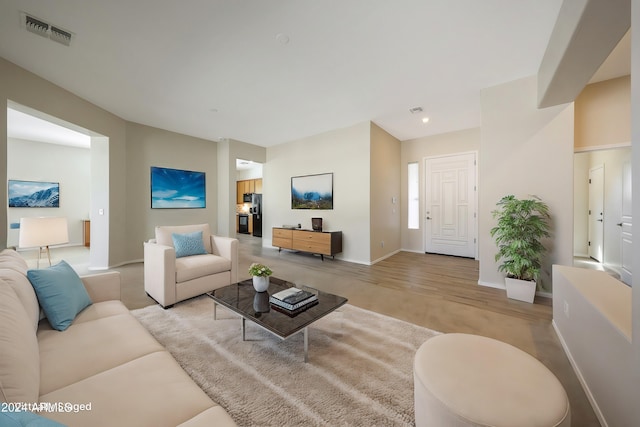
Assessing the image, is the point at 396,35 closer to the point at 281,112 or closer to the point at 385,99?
the point at 385,99

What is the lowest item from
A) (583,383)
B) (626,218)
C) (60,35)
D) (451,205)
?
(583,383)

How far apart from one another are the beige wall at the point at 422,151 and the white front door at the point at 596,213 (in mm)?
2020

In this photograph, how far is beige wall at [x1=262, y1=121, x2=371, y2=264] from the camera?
4660 mm

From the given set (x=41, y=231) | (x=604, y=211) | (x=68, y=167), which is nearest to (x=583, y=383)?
(x=604, y=211)

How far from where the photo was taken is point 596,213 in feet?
14.4

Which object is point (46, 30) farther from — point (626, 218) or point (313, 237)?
point (626, 218)

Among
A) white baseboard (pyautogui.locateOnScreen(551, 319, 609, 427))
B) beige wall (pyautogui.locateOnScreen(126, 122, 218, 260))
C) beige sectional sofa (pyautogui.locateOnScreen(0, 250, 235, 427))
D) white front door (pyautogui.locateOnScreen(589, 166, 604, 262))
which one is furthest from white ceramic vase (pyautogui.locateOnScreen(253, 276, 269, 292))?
white front door (pyautogui.locateOnScreen(589, 166, 604, 262))

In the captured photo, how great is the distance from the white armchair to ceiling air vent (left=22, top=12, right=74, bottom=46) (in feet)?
6.88

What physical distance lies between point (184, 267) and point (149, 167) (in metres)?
3.35

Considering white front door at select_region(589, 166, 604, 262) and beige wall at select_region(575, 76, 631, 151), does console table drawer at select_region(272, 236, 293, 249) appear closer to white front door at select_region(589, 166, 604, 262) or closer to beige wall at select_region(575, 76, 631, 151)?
beige wall at select_region(575, 76, 631, 151)

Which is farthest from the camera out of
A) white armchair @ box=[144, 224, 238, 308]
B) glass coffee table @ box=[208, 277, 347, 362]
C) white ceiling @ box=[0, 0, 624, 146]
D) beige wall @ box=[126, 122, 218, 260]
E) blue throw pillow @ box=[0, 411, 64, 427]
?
beige wall @ box=[126, 122, 218, 260]

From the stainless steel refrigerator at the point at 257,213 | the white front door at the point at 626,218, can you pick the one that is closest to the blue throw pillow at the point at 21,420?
the white front door at the point at 626,218

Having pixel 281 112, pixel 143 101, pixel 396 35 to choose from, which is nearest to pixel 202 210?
pixel 143 101

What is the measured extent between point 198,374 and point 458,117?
5.26 m
